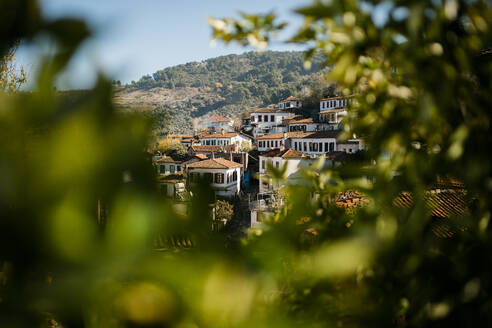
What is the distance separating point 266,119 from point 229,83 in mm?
74462

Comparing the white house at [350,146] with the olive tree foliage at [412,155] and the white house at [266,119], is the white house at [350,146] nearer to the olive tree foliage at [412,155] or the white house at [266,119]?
the white house at [266,119]

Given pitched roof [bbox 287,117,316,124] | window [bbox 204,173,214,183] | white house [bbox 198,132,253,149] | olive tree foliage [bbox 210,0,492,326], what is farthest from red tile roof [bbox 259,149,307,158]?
window [bbox 204,173,214,183]

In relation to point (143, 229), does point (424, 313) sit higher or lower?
lower

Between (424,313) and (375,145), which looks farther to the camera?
(375,145)

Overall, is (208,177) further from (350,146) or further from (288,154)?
(350,146)

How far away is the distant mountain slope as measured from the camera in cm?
10238

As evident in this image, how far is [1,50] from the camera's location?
532 millimetres

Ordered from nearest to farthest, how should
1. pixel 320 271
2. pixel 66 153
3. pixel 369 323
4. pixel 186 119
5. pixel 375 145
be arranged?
pixel 66 153 < pixel 320 271 < pixel 369 323 < pixel 375 145 < pixel 186 119

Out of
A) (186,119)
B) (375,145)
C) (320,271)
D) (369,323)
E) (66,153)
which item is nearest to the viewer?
(66,153)

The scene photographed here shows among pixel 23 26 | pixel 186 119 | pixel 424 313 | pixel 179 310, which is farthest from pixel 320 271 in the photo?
pixel 186 119

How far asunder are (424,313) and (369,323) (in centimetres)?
23

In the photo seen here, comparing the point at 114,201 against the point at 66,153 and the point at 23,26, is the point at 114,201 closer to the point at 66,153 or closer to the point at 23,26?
the point at 66,153

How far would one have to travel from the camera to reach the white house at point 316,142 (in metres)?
36.0

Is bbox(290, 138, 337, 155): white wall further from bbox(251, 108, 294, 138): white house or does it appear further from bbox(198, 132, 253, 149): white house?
bbox(251, 108, 294, 138): white house
